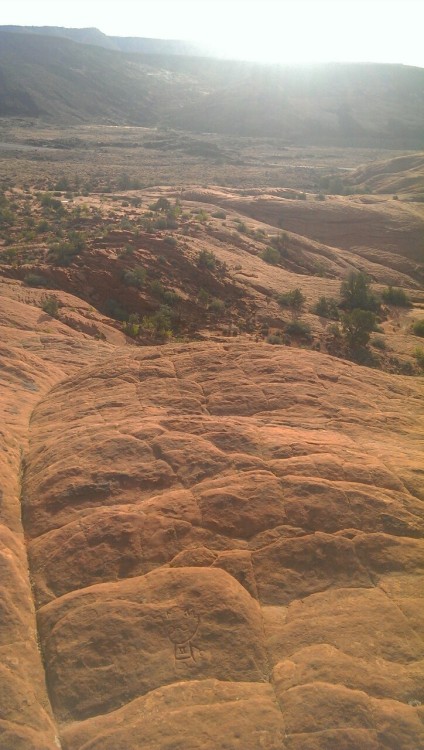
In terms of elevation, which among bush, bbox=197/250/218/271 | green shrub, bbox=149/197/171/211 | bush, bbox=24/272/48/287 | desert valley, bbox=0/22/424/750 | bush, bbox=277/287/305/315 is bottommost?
bush, bbox=277/287/305/315

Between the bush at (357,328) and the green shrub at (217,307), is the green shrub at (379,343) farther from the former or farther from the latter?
the green shrub at (217,307)

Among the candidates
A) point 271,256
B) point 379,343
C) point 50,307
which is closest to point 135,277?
point 50,307

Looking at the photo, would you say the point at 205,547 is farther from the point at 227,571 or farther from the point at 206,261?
the point at 206,261

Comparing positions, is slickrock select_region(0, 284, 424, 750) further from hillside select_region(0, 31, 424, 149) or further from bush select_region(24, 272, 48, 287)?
hillside select_region(0, 31, 424, 149)

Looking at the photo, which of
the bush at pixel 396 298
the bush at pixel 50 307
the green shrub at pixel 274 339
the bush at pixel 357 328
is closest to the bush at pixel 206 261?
the green shrub at pixel 274 339

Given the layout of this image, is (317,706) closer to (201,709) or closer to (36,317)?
(201,709)

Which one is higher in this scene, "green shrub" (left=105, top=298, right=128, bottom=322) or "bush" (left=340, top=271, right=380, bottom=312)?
"bush" (left=340, top=271, right=380, bottom=312)

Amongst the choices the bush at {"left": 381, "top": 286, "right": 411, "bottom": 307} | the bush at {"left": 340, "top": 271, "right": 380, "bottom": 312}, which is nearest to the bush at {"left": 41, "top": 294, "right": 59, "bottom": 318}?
the bush at {"left": 340, "top": 271, "right": 380, "bottom": 312}
